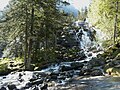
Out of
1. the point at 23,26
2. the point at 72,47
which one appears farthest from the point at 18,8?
the point at 72,47

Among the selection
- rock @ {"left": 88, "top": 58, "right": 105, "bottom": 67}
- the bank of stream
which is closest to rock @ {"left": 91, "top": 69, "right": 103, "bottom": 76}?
the bank of stream

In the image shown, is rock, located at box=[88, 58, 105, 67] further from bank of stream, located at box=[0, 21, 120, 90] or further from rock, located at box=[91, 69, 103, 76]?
rock, located at box=[91, 69, 103, 76]

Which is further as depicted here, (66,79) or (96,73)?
(96,73)

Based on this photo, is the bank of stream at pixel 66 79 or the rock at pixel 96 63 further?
the rock at pixel 96 63

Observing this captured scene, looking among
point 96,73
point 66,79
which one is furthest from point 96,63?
point 66,79

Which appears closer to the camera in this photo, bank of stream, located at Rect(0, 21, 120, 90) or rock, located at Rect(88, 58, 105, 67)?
bank of stream, located at Rect(0, 21, 120, 90)

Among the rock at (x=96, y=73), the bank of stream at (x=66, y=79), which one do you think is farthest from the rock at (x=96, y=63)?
the rock at (x=96, y=73)

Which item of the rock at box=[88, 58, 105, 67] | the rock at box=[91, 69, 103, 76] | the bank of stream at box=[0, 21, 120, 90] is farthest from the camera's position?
the rock at box=[88, 58, 105, 67]

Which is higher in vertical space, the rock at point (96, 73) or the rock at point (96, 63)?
the rock at point (96, 63)

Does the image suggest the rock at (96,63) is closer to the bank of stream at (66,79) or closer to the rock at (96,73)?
the bank of stream at (66,79)

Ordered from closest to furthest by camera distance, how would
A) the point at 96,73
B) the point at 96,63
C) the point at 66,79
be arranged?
the point at 66,79, the point at 96,73, the point at 96,63

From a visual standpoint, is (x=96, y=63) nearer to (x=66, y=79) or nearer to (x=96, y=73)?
(x=96, y=73)

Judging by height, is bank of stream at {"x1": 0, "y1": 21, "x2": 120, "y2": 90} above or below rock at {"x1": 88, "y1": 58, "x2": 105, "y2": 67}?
below

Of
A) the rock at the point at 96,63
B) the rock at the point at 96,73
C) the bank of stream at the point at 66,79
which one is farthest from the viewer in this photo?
the rock at the point at 96,63
